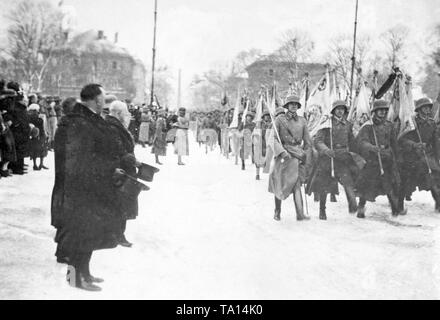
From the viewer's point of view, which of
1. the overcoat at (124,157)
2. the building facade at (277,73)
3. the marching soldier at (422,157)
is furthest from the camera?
the building facade at (277,73)

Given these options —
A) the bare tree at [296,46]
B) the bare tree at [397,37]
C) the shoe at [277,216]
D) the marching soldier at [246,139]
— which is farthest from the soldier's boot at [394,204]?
the bare tree at [296,46]

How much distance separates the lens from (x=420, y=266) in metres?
5.34

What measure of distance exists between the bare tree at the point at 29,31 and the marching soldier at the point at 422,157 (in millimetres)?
6767

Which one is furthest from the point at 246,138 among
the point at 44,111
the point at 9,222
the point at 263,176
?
the point at 9,222

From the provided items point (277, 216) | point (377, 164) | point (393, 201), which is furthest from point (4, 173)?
point (393, 201)

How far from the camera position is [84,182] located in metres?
4.14

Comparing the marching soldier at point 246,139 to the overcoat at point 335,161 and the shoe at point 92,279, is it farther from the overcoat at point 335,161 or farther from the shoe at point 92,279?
the shoe at point 92,279

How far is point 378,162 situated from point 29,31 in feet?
25.0

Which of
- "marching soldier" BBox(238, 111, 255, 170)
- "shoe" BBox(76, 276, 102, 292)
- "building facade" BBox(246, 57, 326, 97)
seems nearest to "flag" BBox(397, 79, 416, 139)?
"shoe" BBox(76, 276, 102, 292)

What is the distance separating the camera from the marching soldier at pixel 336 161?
7.94 metres

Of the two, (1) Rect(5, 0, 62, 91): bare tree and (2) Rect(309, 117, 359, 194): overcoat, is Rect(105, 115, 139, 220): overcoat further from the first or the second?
(1) Rect(5, 0, 62, 91): bare tree

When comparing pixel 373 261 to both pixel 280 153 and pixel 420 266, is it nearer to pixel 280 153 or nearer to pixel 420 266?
pixel 420 266

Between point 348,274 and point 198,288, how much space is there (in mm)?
1651

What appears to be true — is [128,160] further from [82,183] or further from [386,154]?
[386,154]
